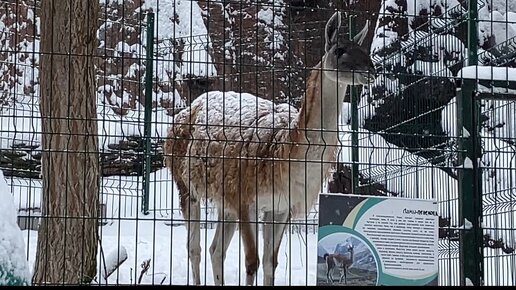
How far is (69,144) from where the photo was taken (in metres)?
6.81

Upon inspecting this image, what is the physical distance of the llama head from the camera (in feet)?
23.1

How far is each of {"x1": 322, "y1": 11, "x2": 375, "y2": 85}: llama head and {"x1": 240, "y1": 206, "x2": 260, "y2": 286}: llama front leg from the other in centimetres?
146

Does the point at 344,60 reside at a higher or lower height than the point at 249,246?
higher

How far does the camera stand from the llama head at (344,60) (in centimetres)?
705

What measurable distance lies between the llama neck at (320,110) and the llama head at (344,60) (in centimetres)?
13

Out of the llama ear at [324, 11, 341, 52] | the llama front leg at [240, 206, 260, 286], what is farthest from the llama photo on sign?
the llama ear at [324, 11, 341, 52]

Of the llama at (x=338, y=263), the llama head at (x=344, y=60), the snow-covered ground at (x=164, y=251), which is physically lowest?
the snow-covered ground at (x=164, y=251)

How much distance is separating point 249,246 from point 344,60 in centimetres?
181

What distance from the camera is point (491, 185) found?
790cm

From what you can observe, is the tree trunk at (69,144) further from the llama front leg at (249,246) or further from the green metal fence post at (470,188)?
the green metal fence post at (470,188)

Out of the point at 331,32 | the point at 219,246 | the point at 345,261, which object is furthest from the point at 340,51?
the point at 219,246

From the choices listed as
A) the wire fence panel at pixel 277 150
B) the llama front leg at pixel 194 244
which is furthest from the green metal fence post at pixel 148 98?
the llama front leg at pixel 194 244

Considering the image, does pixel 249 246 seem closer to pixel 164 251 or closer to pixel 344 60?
pixel 344 60

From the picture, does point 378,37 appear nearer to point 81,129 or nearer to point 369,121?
point 369,121
